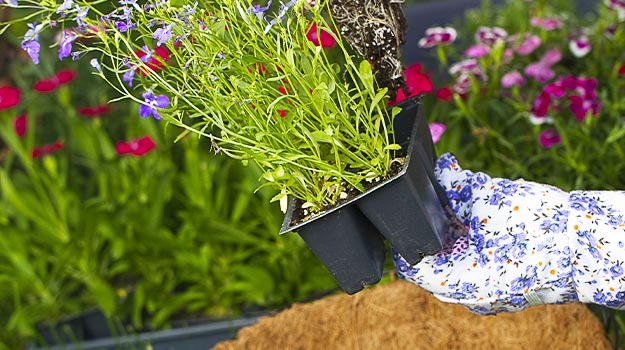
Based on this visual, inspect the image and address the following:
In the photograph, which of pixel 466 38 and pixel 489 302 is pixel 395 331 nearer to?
pixel 489 302

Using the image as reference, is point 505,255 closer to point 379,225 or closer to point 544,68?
point 379,225

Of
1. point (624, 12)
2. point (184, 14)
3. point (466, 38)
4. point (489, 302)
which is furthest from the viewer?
point (466, 38)

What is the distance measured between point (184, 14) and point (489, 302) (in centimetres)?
45

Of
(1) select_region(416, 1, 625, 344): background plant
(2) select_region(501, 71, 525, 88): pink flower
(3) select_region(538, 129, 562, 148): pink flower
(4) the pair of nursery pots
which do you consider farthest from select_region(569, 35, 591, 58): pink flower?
(4) the pair of nursery pots

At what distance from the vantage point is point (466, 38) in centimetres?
244

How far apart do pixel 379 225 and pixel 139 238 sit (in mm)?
1287

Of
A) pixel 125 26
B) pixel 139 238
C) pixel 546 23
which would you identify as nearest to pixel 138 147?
pixel 139 238

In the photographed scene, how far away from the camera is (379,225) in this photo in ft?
2.82

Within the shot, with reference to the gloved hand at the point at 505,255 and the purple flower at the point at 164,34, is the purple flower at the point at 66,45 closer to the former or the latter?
the purple flower at the point at 164,34

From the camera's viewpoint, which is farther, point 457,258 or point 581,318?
point 581,318

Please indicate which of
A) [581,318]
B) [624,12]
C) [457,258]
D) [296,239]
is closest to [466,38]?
[624,12]

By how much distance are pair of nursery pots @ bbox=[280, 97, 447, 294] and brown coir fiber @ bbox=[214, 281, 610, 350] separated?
1.02ft

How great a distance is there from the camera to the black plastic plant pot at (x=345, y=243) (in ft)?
2.81

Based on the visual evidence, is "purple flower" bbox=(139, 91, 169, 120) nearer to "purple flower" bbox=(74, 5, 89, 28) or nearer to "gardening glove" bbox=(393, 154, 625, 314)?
"purple flower" bbox=(74, 5, 89, 28)
